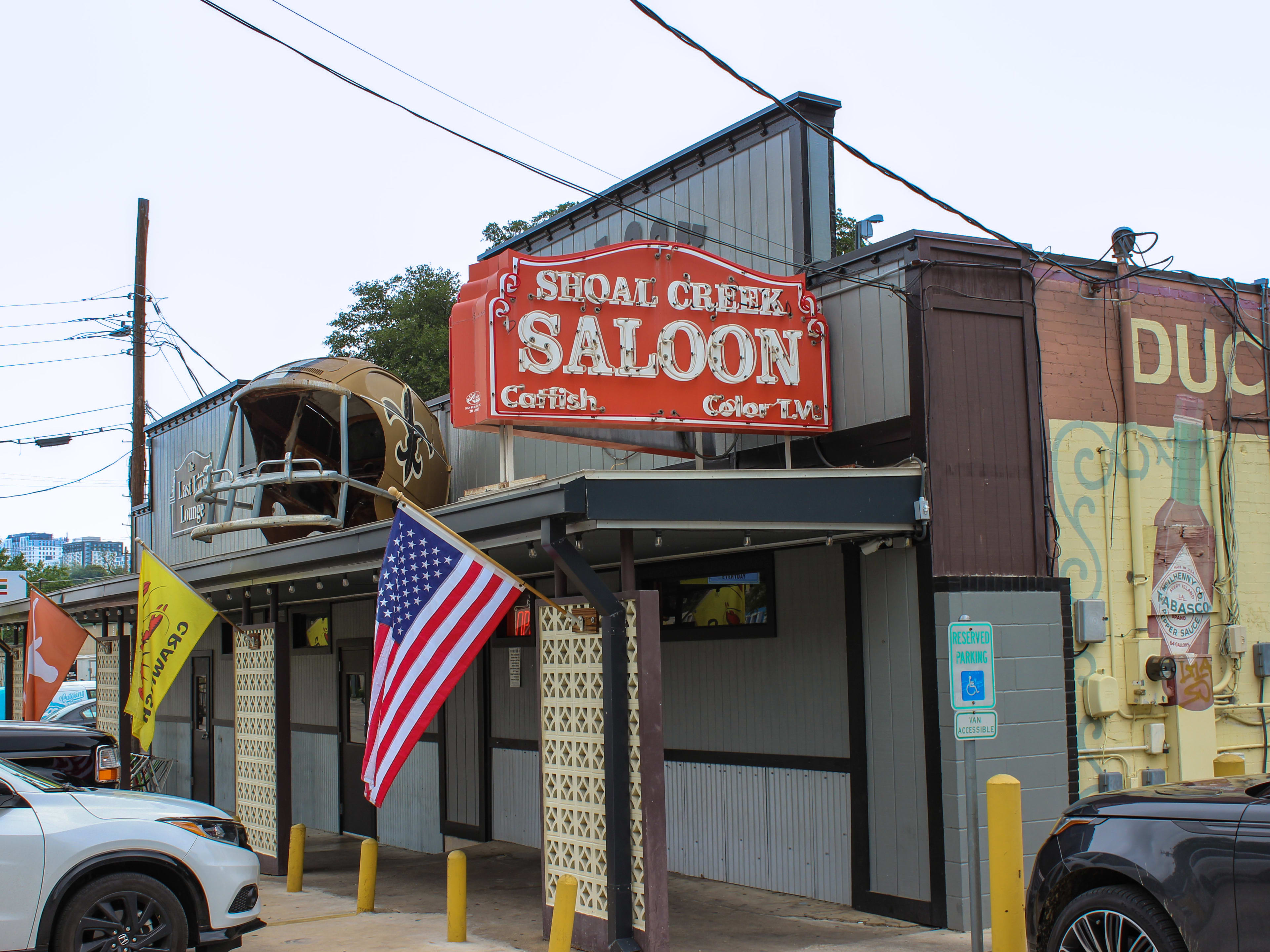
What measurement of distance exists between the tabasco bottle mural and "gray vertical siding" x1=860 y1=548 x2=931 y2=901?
2478mm

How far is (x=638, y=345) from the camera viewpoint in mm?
9992

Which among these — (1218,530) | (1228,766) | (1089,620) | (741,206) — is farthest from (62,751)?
(1218,530)

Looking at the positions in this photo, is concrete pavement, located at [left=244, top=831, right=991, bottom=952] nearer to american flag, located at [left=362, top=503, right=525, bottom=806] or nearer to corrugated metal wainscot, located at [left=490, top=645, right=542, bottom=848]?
corrugated metal wainscot, located at [left=490, top=645, right=542, bottom=848]

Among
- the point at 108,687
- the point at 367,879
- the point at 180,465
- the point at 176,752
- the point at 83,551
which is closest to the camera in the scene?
the point at 367,879

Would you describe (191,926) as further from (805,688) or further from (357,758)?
(357,758)

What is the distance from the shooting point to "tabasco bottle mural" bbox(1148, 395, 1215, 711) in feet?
33.9

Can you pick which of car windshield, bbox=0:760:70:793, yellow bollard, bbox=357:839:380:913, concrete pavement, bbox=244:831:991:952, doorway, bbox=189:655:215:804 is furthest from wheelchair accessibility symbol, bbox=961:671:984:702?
doorway, bbox=189:655:215:804

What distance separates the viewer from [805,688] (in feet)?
33.6

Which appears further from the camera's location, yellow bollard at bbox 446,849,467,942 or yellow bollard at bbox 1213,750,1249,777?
yellow bollard at bbox 1213,750,1249,777

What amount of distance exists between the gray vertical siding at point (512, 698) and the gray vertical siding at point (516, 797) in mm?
225

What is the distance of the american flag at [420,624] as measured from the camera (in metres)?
8.51

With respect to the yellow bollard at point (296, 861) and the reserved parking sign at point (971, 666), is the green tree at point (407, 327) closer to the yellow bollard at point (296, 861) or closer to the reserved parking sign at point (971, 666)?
the yellow bollard at point (296, 861)

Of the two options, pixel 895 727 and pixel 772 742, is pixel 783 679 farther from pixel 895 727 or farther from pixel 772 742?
pixel 895 727

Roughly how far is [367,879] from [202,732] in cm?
1137
